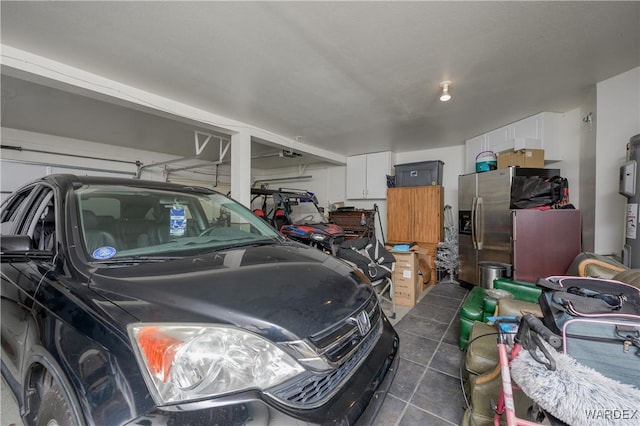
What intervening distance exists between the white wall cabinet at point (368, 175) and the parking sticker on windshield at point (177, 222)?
5.03 m

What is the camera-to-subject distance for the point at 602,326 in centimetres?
93

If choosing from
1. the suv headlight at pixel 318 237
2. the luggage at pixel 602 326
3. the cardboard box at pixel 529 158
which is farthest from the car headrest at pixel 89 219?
the cardboard box at pixel 529 158

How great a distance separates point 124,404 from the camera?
2.11 feet

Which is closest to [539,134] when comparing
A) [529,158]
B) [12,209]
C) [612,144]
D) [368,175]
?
[529,158]

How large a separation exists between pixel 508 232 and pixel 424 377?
2.67m

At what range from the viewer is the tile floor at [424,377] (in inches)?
60.6

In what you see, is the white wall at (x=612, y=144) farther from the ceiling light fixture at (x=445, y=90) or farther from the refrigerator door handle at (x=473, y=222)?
the ceiling light fixture at (x=445, y=90)

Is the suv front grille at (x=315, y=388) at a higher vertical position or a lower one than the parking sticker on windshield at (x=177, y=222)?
lower

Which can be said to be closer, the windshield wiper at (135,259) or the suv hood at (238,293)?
the suv hood at (238,293)

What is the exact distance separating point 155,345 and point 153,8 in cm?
224

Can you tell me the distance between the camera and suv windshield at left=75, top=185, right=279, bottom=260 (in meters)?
1.17

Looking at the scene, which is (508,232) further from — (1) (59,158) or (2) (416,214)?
(1) (59,158)

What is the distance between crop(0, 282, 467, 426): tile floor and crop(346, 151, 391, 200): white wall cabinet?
343cm

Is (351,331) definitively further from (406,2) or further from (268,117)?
(268,117)
